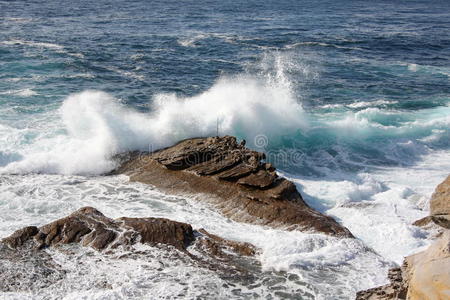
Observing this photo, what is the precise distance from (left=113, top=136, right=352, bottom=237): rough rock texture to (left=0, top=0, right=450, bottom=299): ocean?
0.43 meters

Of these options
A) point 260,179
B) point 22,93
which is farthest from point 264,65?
point 260,179

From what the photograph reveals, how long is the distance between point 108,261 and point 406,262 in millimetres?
5643

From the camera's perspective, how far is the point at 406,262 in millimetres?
7426

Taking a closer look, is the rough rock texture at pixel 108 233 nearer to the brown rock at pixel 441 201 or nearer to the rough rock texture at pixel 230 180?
the rough rock texture at pixel 230 180

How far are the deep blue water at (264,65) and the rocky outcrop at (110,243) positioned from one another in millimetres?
5796

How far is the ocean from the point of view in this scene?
977 centimetres

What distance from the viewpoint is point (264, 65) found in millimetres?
28344

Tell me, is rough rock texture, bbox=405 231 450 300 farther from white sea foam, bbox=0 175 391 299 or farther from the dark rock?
the dark rock

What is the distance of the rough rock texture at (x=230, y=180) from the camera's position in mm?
11703

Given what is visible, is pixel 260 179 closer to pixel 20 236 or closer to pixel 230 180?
pixel 230 180

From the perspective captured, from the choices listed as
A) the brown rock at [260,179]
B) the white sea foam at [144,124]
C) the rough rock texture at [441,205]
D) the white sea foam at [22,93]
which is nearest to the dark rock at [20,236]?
the white sea foam at [144,124]

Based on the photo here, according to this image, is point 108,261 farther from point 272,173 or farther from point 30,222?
point 272,173

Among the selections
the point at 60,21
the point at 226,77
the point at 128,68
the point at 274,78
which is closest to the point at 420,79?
the point at 274,78

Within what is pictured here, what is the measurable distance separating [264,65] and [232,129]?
11.8 meters
